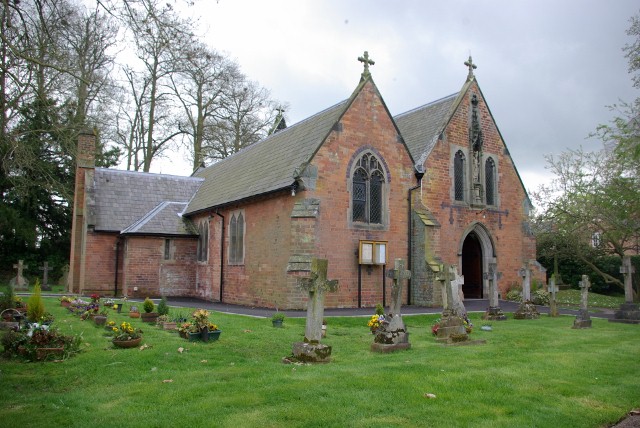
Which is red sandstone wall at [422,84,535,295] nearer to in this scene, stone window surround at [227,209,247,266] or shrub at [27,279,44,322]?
stone window surround at [227,209,247,266]

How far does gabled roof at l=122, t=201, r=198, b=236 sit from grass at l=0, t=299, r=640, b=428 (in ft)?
48.3

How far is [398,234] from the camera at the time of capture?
2142 cm

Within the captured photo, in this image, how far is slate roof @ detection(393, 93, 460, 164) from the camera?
2364cm

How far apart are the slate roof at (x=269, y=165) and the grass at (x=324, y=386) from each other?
978cm

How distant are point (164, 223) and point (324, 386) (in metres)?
22.0

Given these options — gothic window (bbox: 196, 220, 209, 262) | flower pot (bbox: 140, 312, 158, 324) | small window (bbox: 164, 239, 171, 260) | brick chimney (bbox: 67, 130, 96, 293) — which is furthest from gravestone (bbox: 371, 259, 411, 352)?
brick chimney (bbox: 67, 130, 96, 293)

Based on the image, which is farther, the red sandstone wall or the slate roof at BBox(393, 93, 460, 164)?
the slate roof at BBox(393, 93, 460, 164)

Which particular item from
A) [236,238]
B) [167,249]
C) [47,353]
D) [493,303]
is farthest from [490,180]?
[47,353]

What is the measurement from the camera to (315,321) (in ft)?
31.7

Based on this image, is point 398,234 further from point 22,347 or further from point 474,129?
point 22,347

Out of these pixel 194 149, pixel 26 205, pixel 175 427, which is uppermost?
pixel 194 149

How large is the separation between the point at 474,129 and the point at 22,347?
21055 millimetres

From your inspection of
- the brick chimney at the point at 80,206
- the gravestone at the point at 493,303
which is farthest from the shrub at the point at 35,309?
the brick chimney at the point at 80,206

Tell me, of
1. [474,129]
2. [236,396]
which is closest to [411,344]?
[236,396]
